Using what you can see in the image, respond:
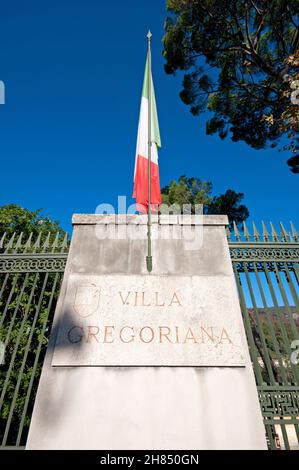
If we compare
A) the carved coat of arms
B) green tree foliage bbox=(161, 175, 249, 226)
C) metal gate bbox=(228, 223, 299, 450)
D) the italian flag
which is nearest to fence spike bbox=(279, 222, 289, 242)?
metal gate bbox=(228, 223, 299, 450)

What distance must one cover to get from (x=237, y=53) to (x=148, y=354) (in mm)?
11451

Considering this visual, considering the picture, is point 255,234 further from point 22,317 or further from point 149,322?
point 22,317

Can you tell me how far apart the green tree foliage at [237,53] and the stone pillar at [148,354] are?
7.21 meters

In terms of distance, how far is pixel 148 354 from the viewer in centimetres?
323

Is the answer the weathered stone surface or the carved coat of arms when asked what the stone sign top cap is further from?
the carved coat of arms

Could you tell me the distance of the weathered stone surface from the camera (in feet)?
10.6

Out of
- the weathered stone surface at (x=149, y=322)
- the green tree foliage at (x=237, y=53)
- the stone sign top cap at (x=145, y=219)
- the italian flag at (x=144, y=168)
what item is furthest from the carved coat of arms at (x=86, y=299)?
the green tree foliage at (x=237, y=53)

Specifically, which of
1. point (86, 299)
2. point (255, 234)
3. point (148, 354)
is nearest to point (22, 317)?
point (86, 299)

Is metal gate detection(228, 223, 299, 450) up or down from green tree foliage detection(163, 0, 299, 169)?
down

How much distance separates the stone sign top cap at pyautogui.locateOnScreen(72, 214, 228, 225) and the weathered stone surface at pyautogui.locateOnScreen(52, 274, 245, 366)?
89 centimetres

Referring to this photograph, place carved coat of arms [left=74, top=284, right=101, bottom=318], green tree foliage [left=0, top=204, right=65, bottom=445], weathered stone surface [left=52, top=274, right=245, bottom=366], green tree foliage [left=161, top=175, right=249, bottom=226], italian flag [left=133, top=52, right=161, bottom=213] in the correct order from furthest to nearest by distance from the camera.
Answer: green tree foliage [left=161, top=175, right=249, bottom=226] < green tree foliage [left=0, top=204, right=65, bottom=445] < italian flag [left=133, top=52, right=161, bottom=213] < carved coat of arms [left=74, top=284, right=101, bottom=318] < weathered stone surface [left=52, top=274, right=245, bottom=366]
